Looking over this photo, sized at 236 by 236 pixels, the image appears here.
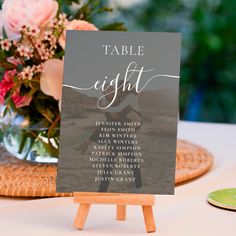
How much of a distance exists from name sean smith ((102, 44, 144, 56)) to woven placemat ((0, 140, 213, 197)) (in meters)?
0.33

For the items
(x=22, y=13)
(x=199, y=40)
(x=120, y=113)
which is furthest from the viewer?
(x=199, y=40)

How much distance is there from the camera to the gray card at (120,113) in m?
0.86

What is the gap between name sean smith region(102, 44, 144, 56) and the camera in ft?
2.88

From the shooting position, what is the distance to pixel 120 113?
34.3 inches

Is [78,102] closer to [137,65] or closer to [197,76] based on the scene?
[137,65]

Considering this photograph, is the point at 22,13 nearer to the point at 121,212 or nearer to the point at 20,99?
the point at 20,99

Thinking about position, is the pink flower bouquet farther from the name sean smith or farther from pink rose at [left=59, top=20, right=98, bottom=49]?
the name sean smith

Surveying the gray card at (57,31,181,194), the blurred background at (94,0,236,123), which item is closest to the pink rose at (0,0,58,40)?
the gray card at (57,31,181,194)

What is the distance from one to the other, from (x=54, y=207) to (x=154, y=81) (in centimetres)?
31

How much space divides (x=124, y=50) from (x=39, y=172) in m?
0.43

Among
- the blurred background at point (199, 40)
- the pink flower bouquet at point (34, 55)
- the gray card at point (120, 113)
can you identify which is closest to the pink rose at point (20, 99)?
the pink flower bouquet at point (34, 55)

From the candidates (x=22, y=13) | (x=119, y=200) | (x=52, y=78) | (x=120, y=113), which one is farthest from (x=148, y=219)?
(x=22, y=13)

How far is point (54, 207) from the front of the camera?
1014 mm

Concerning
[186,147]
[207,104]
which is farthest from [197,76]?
[186,147]
